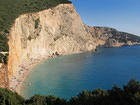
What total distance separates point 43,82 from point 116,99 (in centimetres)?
2086

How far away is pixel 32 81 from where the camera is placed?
3016 centimetres

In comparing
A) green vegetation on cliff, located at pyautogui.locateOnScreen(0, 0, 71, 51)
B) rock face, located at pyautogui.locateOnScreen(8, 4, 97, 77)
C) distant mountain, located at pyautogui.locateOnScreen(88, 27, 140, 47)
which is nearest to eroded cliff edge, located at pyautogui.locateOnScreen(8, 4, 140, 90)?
rock face, located at pyautogui.locateOnScreen(8, 4, 97, 77)

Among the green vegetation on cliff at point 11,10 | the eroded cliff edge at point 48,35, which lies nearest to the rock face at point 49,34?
the eroded cliff edge at point 48,35

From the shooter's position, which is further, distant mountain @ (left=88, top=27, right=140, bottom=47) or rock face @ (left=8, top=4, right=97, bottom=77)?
distant mountain @ (left=88, top=27, right=140, bottom=47)

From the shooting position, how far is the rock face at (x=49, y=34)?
44062mm

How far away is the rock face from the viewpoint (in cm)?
4406

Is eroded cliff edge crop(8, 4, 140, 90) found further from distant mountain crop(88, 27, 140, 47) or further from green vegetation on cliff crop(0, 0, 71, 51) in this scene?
distant mountain crop(88, 27, 140, 47)

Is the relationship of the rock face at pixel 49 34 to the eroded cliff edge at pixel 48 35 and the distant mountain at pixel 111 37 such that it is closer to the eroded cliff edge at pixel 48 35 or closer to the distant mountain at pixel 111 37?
the eroded cliff edge at pixel 48 35

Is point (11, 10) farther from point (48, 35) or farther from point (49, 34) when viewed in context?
point (49, 34)

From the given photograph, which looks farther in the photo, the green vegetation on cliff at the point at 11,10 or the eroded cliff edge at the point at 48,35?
the eroded cliff edge at the point at 48,35

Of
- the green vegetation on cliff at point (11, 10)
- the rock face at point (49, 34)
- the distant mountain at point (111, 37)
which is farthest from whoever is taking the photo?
the distant mountain at point (111, 37)

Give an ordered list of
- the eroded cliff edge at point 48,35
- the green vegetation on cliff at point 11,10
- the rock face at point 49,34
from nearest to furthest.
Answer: the green vegetation on cliff at point 11,10
the eroded cliff edge at point 48,35
the rock face at point 49,34

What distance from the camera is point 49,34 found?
2410 inches

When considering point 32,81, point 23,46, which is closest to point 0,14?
point 23,46
